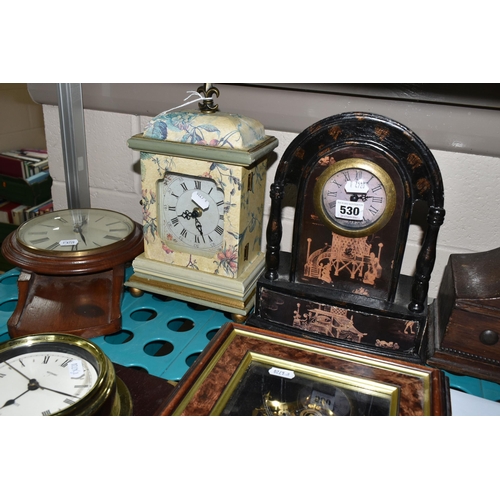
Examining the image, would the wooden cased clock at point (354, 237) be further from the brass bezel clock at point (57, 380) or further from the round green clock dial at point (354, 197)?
the brass bezel clock at point (57, 380)

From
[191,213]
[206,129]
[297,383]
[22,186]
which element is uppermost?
[206,129]

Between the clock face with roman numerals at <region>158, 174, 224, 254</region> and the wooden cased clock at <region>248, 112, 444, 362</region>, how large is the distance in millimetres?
159

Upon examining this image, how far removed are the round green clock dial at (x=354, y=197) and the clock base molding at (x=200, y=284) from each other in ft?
1.01

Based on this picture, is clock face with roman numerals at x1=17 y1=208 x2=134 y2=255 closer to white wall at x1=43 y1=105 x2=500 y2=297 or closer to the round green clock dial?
white wall at x1=43 y1=105 x2=500 y2=297

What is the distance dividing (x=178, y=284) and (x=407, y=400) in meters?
0.69

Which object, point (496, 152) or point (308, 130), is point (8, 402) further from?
point (496, 152)

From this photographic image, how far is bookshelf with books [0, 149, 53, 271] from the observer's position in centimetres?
272

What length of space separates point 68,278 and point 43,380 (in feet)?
1.44

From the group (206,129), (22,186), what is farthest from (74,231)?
(22,186)

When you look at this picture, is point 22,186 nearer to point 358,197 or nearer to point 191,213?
point 191,213

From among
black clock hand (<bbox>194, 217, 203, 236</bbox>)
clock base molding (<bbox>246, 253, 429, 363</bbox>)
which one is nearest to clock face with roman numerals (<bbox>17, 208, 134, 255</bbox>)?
black clock hand (<bbox>194, 217, 203, 236</bbox>)

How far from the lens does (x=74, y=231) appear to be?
55.6 inches

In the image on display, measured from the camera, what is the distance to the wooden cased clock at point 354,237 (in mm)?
1058

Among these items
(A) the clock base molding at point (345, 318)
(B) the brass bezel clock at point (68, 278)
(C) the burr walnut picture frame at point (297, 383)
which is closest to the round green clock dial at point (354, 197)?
(A) the clock base molding at point (345, 318)
